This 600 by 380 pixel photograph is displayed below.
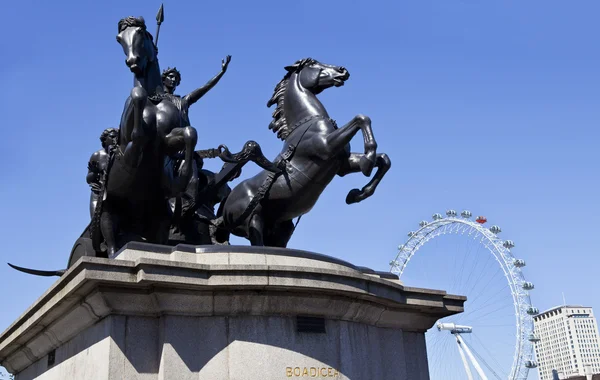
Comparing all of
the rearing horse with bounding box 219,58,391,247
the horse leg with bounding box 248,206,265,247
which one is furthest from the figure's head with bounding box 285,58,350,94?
the horse leg with bounding box 248,206,265,247

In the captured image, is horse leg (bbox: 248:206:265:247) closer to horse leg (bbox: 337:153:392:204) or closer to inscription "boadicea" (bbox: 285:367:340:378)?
horse leg (bbox: 337:153:392:204)

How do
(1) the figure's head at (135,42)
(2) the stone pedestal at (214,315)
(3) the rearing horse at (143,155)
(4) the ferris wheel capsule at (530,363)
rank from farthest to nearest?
(4) the ferris wheel capsule at (530,363) → (1) the figure's head at (135,42) → (3) the rearing horse at (143,155) → (2) the stone pedestal at (214,315)

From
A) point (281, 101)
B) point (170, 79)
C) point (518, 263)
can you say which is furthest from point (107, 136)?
point (518, 263)

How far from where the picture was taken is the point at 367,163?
10.5 m

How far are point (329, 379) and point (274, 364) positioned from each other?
2.17 ft

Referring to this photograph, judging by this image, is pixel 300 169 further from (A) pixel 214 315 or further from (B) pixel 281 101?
(A) pixel 214 315

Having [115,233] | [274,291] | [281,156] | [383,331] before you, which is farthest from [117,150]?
[383,331]

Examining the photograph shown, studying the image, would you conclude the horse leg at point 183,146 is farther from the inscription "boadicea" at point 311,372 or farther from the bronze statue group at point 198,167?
the inscription "boadicea" at point 311,372

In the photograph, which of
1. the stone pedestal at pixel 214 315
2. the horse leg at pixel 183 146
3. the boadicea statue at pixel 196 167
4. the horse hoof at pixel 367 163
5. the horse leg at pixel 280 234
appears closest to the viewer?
the stone pedestal at pixel 214 315

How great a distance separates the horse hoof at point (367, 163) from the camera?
10469 millimetres

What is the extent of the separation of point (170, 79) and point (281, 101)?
201cm

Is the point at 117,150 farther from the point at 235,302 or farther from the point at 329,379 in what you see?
the point at 329,379

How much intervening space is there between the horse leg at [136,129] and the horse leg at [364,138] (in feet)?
9.29

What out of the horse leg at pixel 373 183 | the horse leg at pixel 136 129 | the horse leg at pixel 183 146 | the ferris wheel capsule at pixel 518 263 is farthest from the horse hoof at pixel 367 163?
the ferris wheel capsule at pixel 518 263
